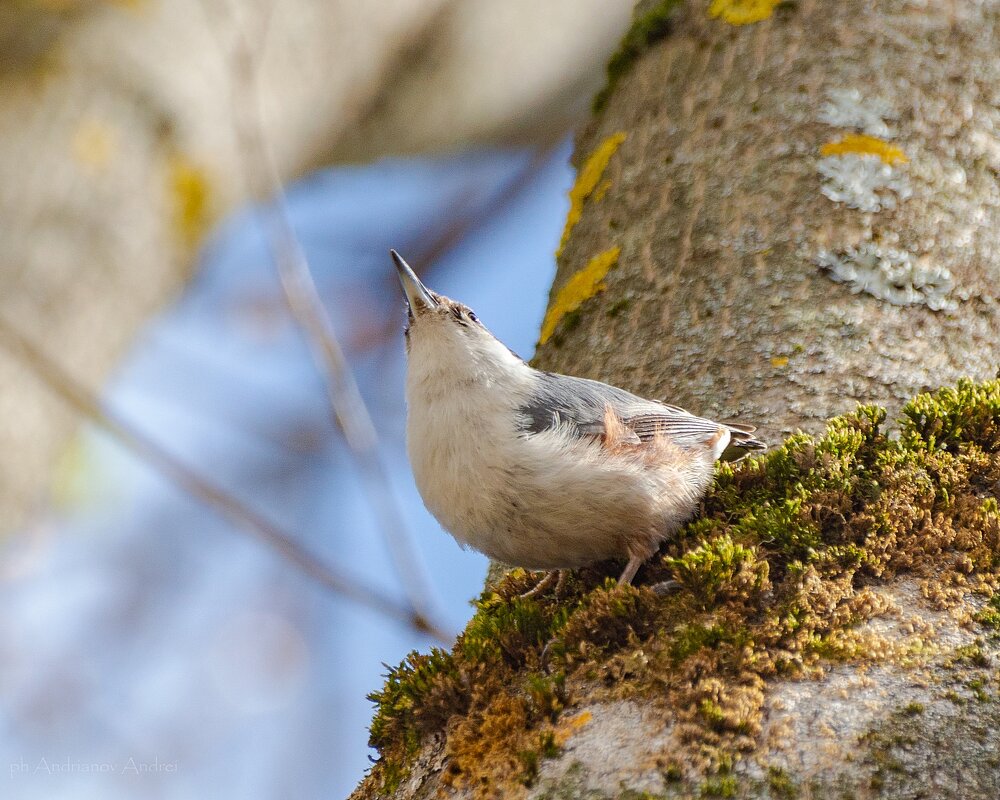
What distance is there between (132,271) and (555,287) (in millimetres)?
1512

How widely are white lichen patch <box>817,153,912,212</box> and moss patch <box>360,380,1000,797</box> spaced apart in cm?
62

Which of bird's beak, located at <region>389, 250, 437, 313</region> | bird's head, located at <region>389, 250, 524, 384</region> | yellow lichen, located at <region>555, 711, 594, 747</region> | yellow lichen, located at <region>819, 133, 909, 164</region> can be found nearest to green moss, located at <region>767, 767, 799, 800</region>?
yellow lichen, located at <region>555, 711, 594, 747</region>

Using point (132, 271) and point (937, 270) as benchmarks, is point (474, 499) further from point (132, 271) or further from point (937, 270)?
point (132, 271)

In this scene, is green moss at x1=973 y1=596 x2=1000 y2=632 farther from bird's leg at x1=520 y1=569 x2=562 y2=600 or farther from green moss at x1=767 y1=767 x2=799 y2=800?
bird's leg at x1=520 y1=569 x2=562 y2=600

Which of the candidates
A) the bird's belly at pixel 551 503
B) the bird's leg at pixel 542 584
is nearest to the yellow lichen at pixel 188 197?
the bird's belly at pixel 551 503

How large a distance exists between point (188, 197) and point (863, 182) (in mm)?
Answer: 2365

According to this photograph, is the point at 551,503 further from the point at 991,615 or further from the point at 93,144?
the point at 93,144

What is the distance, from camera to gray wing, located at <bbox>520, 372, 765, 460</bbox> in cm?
229

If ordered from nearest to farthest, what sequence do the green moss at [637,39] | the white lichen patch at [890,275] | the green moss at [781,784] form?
the green moss at [781,784] < the white lichen patch at [890,275] < the green moss at [637,39]

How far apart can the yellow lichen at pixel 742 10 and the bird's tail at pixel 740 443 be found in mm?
1418

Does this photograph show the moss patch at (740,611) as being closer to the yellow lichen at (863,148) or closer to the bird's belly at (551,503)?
the bird's belly at (551,503)

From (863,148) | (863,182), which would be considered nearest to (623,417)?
(863,182)

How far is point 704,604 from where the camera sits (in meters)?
1.71

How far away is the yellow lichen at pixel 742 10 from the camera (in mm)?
2959
